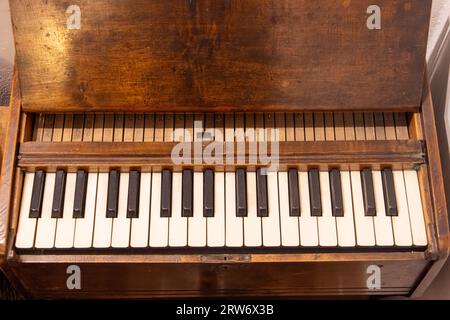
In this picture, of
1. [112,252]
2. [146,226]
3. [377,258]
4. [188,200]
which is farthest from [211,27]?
[377,258]

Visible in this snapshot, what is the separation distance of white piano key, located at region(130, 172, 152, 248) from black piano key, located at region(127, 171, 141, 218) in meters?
0.01

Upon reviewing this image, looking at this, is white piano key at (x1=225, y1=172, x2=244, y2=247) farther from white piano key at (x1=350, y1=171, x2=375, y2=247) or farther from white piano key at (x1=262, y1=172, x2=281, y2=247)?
white piano key at (x1=350, y1=171, x2=375, y2=247)

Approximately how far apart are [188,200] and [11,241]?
59 centimetres

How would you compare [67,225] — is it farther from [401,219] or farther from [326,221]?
[401,219]

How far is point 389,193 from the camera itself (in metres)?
1.77

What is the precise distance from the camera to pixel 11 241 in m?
1.68

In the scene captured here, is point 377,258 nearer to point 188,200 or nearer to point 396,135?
point 396,135

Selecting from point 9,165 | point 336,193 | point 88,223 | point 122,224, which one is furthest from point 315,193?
point 9,165

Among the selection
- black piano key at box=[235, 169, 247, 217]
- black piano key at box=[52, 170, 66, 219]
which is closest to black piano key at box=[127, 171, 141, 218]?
black piano key at box=[52, 170, 66, 219]

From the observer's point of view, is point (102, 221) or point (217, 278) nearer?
point (102, 221)

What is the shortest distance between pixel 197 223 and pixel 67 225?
43 cm

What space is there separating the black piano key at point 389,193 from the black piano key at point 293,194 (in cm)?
30

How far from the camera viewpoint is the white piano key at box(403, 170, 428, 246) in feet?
5.65
